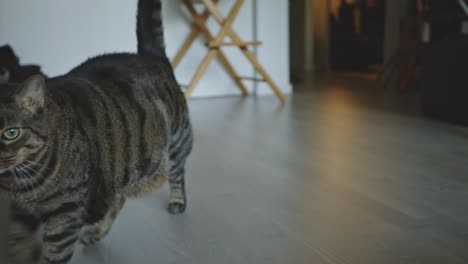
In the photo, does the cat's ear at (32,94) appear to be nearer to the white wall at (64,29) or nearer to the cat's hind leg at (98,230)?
the cat's hind leg at (98,230)

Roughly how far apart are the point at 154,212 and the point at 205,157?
2.41 feet

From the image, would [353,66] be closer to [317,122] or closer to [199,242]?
[317,122]

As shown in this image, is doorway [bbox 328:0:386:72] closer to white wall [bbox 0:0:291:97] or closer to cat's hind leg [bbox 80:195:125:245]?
white wall [bbox 0:0:291:97]

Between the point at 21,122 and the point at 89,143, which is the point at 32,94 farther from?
the point at 89,143

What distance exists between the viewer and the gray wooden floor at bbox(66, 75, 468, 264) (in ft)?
4.69

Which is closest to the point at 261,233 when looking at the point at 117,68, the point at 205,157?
the point at 117,68

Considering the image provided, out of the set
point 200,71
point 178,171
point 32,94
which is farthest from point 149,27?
point 200,71

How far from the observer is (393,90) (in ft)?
14.9

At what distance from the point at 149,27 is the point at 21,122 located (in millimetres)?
693

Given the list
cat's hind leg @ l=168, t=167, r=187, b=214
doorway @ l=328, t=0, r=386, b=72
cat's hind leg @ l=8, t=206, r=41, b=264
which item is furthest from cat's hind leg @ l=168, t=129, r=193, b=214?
doorway @ l=328, t=0, r=386, b=72

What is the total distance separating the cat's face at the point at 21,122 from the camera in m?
1.03

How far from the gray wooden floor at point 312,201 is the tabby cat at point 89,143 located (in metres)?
0.15

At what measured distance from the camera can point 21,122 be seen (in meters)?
1.05

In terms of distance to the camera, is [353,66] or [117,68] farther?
[353,66]
